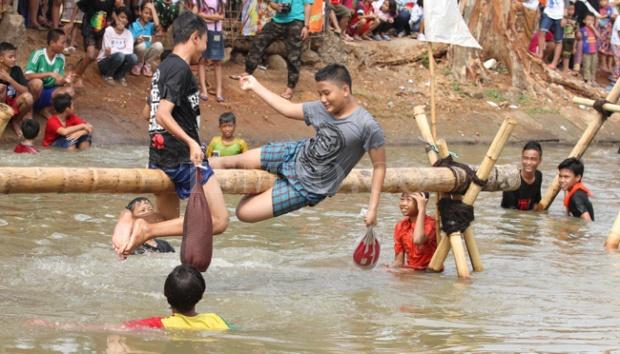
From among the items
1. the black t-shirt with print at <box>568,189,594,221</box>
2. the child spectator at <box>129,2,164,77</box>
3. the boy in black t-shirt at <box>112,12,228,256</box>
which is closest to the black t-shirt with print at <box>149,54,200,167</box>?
the boy in black t-shirt at <box>112,12,228,256</box>

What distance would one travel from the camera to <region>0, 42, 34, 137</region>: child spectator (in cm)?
1484

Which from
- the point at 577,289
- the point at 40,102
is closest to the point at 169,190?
the point at 577,289

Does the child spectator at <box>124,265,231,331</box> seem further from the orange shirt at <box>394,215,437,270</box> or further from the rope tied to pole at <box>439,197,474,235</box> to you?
the orange shirt at <box>394,215,437,270</box>

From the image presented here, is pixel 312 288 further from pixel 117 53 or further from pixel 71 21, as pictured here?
pixel 71 21

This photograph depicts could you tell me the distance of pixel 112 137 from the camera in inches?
634

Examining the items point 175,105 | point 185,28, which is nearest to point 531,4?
point 185,28

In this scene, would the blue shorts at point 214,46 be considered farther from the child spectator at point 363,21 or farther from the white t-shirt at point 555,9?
the white t-shirt at point 555,9

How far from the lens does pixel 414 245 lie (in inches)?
400

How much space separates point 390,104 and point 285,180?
11.1m

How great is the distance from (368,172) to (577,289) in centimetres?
193

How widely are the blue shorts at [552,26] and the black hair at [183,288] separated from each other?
16287mm

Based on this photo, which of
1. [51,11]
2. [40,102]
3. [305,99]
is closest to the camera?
[40,102]

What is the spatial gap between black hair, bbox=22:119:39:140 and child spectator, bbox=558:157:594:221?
5.80m

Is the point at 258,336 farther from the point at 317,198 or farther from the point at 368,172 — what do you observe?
the point at 368,172
